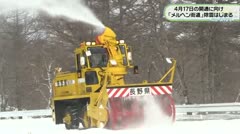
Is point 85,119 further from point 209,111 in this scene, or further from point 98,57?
point 209,111

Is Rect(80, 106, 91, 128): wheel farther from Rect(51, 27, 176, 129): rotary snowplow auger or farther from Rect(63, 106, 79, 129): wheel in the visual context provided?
Rect(63, 106, 79, 129): wheel

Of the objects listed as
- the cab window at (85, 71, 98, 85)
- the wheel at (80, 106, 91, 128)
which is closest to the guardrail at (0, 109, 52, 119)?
the wheel at (80, 106, 91, 128)

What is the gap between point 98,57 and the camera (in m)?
15.5

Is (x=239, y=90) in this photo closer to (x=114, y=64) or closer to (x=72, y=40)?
(x=72, y=40)

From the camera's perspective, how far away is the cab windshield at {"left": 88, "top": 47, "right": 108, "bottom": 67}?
15.4m

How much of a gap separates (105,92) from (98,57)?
1646 mm

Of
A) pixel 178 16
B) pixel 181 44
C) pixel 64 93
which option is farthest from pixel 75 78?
pixel 181 44

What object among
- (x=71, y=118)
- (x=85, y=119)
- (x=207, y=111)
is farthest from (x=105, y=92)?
(x=207, y=111)

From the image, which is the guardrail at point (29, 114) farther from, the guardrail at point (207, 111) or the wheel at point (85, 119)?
the wheel at point (85, 119)

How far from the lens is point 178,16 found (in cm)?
2583

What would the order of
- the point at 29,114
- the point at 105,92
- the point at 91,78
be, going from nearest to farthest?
the point at 105,92
the point at 91,78
the point at 29,114

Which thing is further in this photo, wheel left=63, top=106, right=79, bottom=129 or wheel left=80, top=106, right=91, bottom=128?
wheel left=63, top=106, right=79, bottom=129

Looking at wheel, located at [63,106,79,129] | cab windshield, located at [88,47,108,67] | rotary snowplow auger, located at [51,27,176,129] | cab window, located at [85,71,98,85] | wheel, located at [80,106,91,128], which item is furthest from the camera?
wheel, located at [63,106,79,129]

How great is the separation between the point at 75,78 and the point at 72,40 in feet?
54.6
